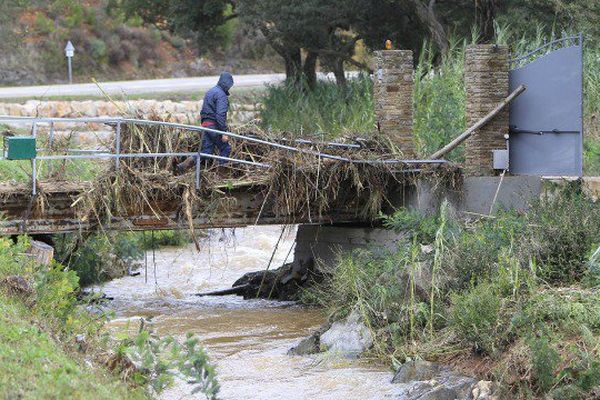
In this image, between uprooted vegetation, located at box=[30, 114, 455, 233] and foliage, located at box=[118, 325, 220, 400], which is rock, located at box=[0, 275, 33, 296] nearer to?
foliage, located at box=[118, 325, 220, 400]

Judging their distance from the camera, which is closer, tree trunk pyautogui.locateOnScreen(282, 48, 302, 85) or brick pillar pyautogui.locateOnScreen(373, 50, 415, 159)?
brick pillar pyautogui.locateOnScreen(373, 50, 415, 159)

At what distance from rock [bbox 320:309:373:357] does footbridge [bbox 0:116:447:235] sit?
301cm

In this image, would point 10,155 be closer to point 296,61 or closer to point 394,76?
point 394,76

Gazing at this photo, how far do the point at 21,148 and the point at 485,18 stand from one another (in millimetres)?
15307

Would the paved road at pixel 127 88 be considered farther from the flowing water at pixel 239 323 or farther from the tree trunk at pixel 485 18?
the flowing water at pixel 239 323

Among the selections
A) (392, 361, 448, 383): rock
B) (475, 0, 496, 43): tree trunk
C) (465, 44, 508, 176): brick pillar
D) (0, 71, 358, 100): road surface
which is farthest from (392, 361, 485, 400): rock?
(0, 71, 358, 100): road surface

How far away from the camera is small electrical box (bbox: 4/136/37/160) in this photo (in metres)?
15.8

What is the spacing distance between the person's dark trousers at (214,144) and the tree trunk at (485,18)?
11.6 metres

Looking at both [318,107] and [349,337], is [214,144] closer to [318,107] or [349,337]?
[349,337]

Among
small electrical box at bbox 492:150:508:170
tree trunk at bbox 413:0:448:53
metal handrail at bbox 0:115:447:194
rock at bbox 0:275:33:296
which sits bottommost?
rock at bbox 0:275:33:296

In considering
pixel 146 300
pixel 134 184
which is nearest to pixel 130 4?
pixel 146 300

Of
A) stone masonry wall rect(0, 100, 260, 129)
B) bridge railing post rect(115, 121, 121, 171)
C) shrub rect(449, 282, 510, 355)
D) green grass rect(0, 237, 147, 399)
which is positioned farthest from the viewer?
stone masonry wall rect(0, 100, 260, 129)

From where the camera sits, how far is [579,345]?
40.3ft

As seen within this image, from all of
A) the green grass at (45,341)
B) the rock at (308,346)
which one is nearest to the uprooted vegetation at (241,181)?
Answer: the green grass at (45,341)
